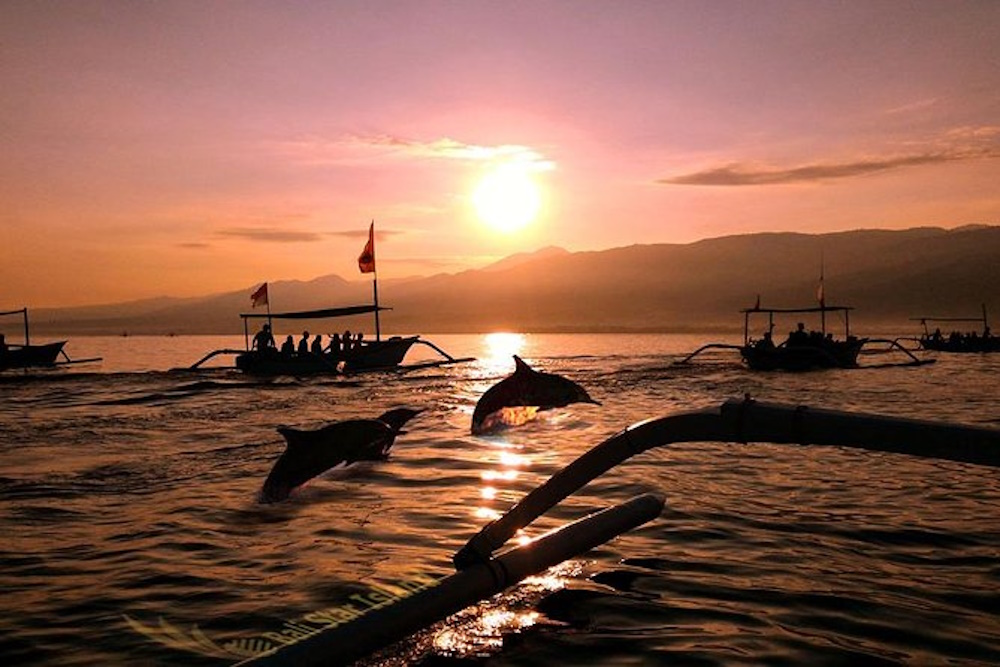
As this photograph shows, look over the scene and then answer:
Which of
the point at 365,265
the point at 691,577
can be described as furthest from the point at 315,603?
the point at 365,265

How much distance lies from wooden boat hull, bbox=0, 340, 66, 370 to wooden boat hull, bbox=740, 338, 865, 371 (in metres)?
43.1

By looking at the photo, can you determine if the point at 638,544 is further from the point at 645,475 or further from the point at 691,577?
the point at 645,475

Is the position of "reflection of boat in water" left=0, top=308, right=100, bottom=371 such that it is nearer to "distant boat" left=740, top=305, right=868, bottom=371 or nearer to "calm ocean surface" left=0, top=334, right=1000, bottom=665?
"calm ocean surface" left=0, top=334, right=1000, bottom=665

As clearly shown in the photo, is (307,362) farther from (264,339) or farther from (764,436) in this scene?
(764,436)

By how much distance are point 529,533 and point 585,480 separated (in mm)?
2616

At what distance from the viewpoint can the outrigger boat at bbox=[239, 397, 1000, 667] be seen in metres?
3.84

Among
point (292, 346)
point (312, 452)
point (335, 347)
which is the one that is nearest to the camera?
point (312, 452)

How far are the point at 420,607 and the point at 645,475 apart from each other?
299 inches

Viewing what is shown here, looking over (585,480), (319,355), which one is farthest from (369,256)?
(585,480)

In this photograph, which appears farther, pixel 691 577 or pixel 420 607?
pixel 691 577

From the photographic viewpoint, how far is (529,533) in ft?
25.4

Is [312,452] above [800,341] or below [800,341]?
below

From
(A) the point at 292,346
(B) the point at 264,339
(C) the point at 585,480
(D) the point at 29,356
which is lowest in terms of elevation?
(C) the point at 585,480

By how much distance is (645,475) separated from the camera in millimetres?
11336
